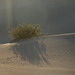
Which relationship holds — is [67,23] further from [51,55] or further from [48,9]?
[51,55]

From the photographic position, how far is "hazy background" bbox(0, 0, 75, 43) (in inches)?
1272

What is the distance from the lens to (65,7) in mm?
39094

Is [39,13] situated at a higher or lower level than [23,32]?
lower

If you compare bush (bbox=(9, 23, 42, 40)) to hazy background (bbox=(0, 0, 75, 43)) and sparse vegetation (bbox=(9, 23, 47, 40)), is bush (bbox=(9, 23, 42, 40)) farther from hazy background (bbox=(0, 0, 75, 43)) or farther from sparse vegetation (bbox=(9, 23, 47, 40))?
hazy background (bbox=(0, 0, 75, 43))

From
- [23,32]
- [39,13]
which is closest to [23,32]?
[23,32]

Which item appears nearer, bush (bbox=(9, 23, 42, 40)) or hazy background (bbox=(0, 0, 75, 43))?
bush (bbox=(9, 23, 42, 40))

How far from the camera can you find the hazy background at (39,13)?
1272 inches

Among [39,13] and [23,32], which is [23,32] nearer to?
[23,32]

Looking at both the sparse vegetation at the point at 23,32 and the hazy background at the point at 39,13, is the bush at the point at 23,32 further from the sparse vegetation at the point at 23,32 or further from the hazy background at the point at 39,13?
the hazy background at the point at 39,13

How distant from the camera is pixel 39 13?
40125 millimetres

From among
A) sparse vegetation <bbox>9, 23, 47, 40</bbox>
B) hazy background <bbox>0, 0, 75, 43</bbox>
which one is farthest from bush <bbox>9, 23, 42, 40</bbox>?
hazy background <bbox>0, 0, 75, 43</bbox>

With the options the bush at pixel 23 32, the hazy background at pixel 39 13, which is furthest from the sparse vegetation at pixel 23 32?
the hazy background at pixel 39 13

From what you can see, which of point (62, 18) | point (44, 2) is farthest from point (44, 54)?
point (44, 2)

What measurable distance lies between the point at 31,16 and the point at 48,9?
5.66m
